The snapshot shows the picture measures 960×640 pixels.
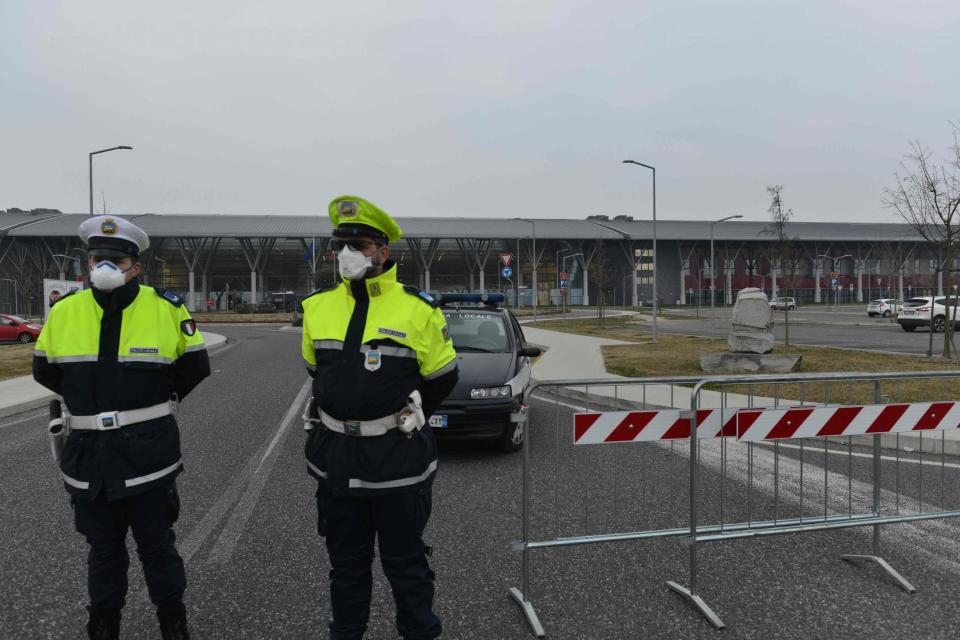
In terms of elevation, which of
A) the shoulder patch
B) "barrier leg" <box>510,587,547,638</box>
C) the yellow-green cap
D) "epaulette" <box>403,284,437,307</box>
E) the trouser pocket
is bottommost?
"barrier leg" <box>510,587,547,638</box>

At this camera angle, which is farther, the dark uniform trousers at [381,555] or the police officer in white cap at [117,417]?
the police officer in white cap at [117,417]

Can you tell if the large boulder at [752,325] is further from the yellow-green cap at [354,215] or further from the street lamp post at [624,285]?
the street lamp post at [624,285]

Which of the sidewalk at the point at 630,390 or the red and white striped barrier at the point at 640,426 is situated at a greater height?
the red and white striped barrier at the point at 640,426

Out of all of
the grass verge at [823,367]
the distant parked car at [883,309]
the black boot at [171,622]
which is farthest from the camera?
the distant parked car at [883,309]

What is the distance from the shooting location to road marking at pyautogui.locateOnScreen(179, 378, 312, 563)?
4352mm

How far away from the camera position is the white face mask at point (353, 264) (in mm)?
2656

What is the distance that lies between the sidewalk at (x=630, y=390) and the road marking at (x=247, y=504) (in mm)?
2807

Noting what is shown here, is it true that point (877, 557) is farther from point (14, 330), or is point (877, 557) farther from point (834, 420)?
point (14, 330)

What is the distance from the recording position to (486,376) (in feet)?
23.1

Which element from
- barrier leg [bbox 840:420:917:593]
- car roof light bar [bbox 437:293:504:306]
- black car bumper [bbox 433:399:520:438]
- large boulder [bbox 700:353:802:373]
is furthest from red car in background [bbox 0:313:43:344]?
barrier leg [bbox 840:420:917:593]

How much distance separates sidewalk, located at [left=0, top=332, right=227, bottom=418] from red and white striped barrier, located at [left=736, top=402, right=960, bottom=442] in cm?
966

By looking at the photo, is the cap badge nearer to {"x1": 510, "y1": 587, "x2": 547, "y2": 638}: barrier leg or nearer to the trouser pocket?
the trouser pocket

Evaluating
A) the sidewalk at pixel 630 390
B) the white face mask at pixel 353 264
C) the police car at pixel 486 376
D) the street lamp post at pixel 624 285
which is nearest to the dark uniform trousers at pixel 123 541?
the white face mask at pixel 353 264

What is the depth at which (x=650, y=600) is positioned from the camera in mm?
3588
